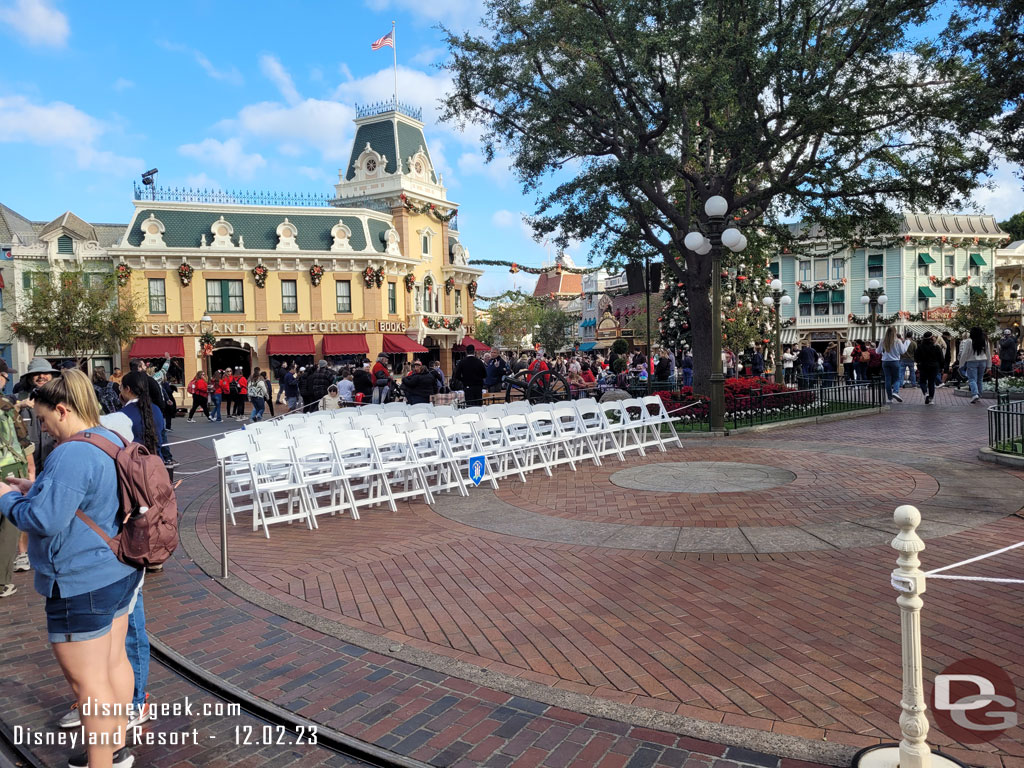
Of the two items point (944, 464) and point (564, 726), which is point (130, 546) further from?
point (944, 464)

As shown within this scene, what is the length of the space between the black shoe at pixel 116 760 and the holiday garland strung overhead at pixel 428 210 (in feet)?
118

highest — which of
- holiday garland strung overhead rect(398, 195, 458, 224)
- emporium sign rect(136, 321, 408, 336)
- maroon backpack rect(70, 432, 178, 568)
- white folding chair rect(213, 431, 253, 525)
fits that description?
holiday garland strung overhead rect(398, 195, 458, 224)

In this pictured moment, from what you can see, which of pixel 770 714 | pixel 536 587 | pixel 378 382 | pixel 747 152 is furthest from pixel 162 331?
pixel 770 714

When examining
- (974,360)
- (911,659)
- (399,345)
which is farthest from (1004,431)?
(399,345)

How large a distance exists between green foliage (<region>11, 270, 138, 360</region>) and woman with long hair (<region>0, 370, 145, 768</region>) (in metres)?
29.2

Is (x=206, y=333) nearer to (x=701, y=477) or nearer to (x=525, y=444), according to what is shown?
(x=525, y=444)

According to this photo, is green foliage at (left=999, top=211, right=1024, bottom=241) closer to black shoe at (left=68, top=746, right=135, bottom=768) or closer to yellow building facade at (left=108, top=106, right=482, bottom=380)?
yellow building facade at (left=108, top=106, right=482, bottom=380)

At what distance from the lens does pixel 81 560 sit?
8.87ft

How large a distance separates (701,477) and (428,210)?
3350 centimetres

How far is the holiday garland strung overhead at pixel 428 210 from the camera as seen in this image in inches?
1469

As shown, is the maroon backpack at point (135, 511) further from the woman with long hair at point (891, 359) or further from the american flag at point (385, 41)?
the american flag at point (385, 41)

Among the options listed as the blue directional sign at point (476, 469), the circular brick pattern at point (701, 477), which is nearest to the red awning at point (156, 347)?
the blue directional sign at point (476, 469)

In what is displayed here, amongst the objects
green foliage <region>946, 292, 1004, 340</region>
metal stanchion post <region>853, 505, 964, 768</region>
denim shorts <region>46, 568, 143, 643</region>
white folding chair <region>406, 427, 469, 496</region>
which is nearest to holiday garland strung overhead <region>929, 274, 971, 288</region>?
green foliage <region>946, 292, 1004, 340</region>

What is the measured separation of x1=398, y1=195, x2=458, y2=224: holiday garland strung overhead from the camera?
37.3 metres
